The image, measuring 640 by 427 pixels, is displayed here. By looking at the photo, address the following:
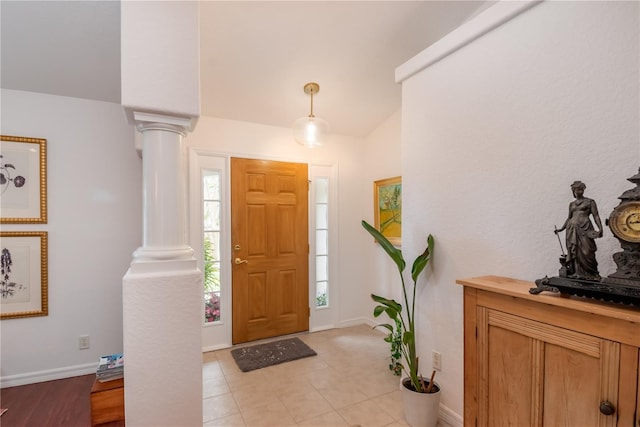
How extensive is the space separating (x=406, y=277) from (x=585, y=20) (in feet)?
5.92

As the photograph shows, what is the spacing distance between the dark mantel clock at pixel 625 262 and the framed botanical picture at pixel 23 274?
3600 millimetres

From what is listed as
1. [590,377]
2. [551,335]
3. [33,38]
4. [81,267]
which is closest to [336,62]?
[33,38]

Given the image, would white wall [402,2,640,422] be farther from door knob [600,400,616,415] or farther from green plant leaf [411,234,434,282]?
door knob [600,400,616,415]

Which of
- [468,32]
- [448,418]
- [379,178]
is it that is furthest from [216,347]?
[468,32]

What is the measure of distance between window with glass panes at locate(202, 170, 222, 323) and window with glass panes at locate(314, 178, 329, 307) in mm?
1179

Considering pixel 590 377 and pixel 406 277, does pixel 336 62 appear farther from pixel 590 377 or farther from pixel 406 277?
pixel 590 377

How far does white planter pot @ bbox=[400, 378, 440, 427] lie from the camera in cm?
194

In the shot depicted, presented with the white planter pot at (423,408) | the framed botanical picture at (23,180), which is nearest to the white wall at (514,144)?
the white planter pot at (423,408)

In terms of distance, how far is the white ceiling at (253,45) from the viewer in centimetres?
210

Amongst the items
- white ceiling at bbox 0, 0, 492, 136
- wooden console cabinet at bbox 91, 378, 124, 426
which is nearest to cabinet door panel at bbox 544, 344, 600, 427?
wooden console cabinet at bbox 91, 378, 124, 426

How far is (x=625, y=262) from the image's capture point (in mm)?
1150

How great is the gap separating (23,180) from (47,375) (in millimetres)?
1638

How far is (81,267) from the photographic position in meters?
2.71

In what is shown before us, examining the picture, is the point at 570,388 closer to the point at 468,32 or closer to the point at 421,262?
the point at 421,262
